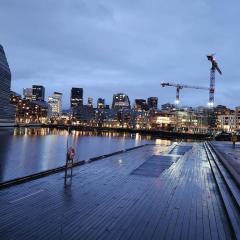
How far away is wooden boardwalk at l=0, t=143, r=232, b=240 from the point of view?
1195 centimetres

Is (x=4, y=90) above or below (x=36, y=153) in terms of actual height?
above

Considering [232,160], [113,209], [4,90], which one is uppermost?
[4,90]

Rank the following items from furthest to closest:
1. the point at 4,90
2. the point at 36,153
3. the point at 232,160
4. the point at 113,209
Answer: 1. the point at 4,90
2. the point at 36,153
3. the point at 232,160
4. the point at 113,209

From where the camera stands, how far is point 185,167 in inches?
1185

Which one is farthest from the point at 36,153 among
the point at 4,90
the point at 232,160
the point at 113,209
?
the point at 4,90

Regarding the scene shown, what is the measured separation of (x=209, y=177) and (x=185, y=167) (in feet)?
17.2

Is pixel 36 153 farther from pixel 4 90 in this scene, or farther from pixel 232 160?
pixel 4 90

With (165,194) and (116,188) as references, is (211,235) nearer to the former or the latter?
(165,194)

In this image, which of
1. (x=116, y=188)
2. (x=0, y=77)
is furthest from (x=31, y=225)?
(x=0, y=77)

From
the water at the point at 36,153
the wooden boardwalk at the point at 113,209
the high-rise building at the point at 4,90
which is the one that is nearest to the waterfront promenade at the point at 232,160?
the wooden boardwalk at the point at 113,209

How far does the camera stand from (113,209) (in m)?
15.1

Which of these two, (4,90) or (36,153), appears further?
(4,90)

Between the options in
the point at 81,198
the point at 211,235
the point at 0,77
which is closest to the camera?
the point at 211,235

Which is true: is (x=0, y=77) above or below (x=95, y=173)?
above
